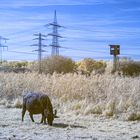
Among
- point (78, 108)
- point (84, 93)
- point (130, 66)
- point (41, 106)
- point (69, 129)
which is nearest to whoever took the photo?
point (69, 129)

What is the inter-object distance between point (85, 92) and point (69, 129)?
8.25 m

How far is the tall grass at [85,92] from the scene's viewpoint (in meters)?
18.4

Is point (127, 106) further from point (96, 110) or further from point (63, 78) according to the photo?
point (63, 78)

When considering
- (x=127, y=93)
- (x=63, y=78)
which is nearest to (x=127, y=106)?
(x=127, y=93)

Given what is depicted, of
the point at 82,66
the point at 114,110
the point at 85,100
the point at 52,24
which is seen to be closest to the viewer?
the point at 114,110

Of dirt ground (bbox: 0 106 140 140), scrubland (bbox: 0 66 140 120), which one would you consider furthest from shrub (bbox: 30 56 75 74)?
dirt ground (bbox: 0 106 140 140)

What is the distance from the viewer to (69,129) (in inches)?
539

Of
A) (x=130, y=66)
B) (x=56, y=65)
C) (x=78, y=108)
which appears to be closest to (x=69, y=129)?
(x=78, y=108)

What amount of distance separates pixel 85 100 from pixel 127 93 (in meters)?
1.84

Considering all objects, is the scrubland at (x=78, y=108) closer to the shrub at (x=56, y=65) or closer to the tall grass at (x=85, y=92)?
the tall grass at (x=85, y=92)

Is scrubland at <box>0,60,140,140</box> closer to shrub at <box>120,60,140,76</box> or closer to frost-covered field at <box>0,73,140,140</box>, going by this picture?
frost-covered field at <box>0,73,140,140</box>

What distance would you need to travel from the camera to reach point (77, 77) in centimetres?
2434

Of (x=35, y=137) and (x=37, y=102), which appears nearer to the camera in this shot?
(x=35, y=137)

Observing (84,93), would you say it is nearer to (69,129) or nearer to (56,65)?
(69,129)
